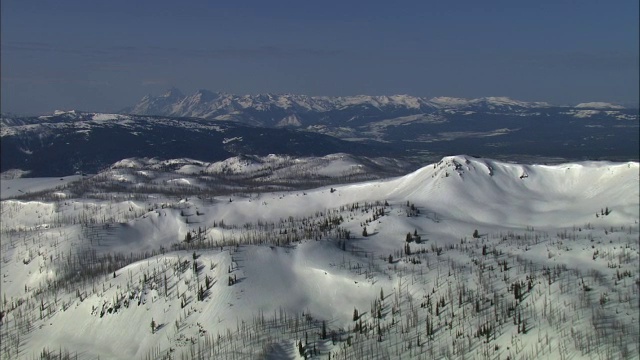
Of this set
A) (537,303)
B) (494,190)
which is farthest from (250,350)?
(494,190)

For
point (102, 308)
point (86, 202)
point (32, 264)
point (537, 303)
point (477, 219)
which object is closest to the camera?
point (537, 303)

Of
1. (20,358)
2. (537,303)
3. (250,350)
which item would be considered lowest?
(20,358)

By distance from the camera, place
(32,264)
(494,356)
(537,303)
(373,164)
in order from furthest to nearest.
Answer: (373,164), (32,264), (537,303), (494,356)

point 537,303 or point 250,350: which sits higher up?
point 537,303

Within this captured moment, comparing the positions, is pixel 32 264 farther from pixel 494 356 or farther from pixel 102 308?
pixel 494 356

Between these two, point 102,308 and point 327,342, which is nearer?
point 327,342

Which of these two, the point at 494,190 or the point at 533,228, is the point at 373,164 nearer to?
the point at 494,190
